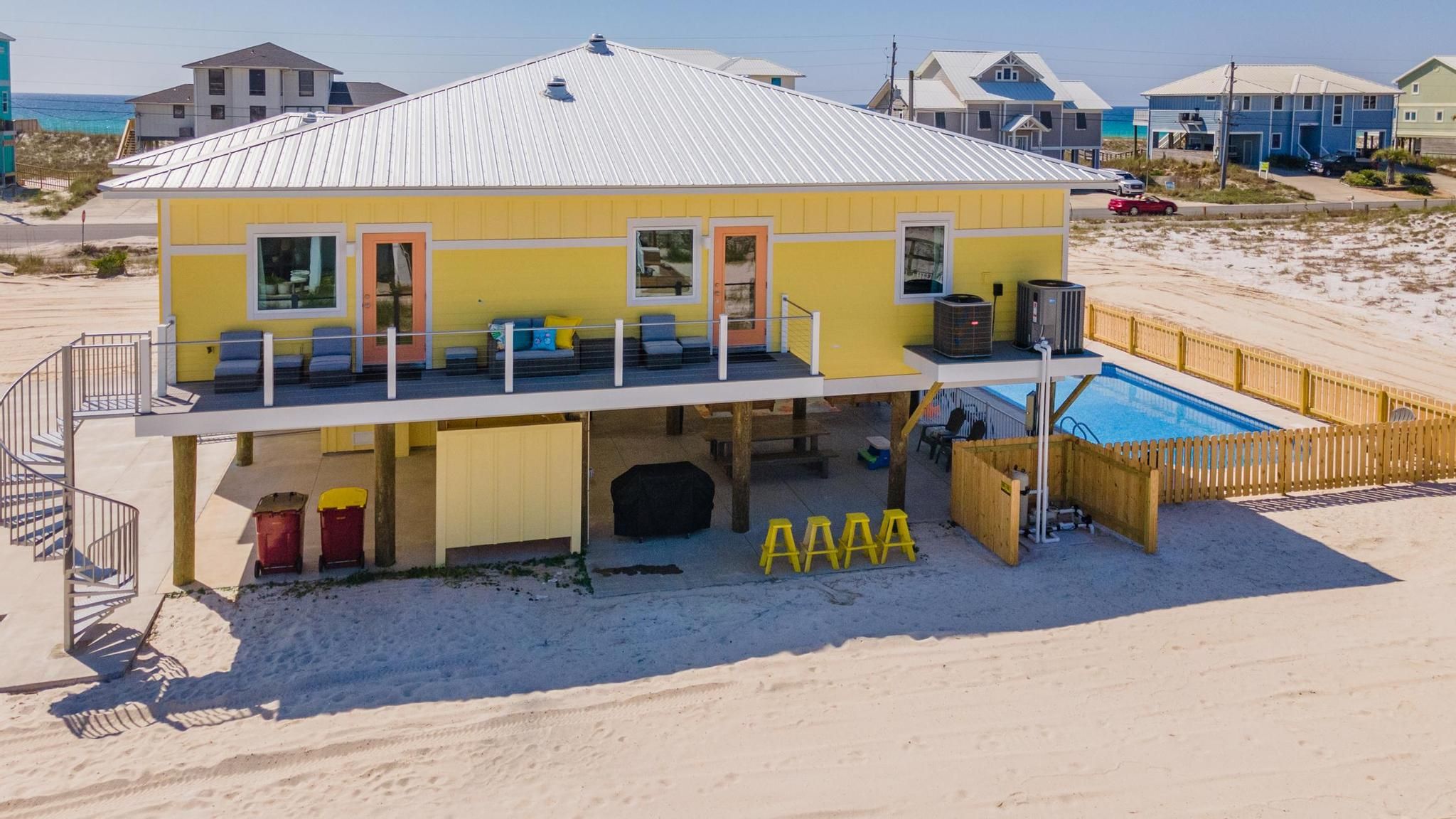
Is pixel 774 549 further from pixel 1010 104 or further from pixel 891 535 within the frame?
pixel 1010 104

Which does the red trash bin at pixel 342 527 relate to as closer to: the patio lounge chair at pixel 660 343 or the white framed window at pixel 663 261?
the patio lounge chair at pixel 660 343

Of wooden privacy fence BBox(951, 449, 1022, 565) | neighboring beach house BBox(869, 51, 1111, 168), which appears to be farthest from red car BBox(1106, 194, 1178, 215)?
wooden privacy fence BBox(951, 449, 1022, 565)

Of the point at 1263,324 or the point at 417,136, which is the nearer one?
the point at 417,136

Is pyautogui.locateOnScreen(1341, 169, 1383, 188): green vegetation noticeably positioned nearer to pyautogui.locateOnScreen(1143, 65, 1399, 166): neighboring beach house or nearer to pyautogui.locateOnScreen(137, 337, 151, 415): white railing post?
pyautogui.locateOnScreen(1143, 65, 1399, 166): neighboring beach house

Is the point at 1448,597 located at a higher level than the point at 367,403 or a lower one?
lower

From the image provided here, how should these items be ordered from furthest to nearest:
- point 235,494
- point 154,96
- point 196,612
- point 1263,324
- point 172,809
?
1. point 154,96
2. point 1263,324
3. point 235,494
4. point 196,612
5. point 172,809

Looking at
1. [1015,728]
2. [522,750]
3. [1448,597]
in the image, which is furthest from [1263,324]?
[522,750]

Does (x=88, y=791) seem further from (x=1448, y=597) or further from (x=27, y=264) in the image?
(x=27, y=264)
